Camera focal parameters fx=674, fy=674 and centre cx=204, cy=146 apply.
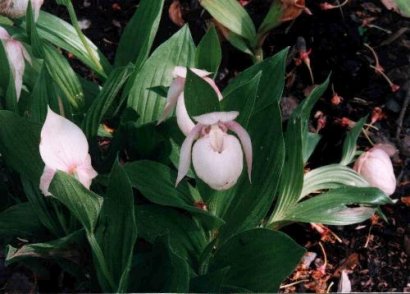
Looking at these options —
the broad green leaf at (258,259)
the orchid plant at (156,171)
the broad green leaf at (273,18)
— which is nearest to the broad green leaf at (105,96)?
the orchid plant at (156,171)

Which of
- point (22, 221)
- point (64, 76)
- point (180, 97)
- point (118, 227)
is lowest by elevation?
point (22, 221)

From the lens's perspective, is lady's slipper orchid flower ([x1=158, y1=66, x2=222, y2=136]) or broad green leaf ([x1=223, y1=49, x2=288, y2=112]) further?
broad green leaf ([x1=223, y1=49, x2=288, y2=112])

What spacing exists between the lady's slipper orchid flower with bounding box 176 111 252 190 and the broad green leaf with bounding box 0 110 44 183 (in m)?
0.28

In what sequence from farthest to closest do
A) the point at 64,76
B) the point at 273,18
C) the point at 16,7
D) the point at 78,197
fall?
the point at 273,18, the point at 64,76, the point at 16,7, the point at 78,197

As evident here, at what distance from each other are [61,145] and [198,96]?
10.4 inches

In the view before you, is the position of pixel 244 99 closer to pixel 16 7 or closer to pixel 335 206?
pixel 335 206

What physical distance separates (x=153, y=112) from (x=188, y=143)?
0.44 m

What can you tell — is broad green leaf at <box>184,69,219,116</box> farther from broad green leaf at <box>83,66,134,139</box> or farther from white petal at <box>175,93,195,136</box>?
broad green leaf at <box>83,66,134,139</box>

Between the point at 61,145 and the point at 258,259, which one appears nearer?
the point at 61,145

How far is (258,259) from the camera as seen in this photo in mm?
1343

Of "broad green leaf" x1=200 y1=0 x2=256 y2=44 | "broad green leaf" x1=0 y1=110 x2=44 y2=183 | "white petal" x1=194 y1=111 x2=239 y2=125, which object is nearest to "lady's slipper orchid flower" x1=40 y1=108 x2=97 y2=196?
"broad green leaf" x1=0 y1=110 x2=44 y2=183

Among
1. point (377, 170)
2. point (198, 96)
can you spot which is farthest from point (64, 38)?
point (377, 170)

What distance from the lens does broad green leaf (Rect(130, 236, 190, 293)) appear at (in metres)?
1.20

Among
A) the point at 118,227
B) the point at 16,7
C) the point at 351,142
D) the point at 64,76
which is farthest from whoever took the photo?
the point at 351,142
